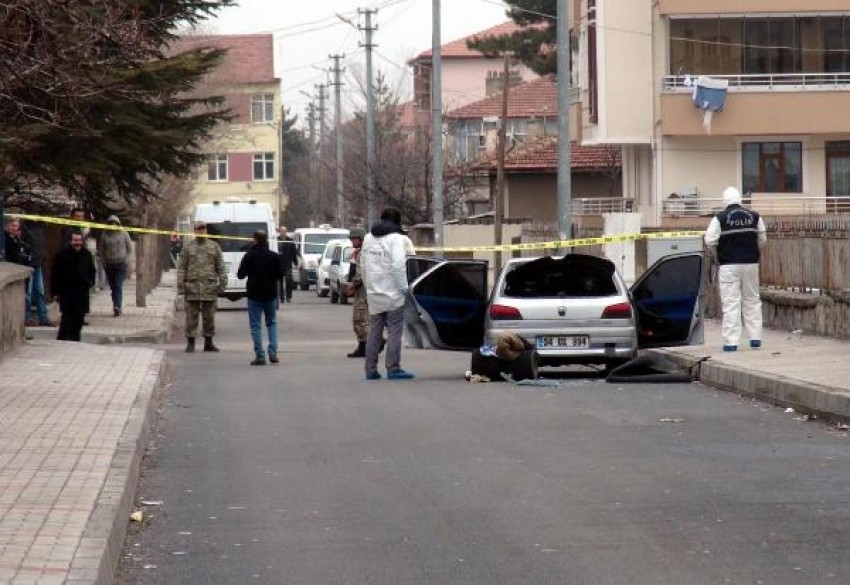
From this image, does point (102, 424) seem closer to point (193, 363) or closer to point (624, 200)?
point (193, 363)

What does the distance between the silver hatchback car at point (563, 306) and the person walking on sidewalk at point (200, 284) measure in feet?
19.6

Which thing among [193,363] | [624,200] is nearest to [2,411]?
[193,363]

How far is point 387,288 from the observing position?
19.5 metres

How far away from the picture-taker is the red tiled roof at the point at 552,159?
6034cm

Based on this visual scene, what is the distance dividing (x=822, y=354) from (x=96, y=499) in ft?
38.2

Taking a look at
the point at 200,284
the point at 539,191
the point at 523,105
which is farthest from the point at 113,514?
the point at 523,105

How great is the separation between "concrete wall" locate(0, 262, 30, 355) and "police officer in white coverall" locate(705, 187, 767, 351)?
819 cm

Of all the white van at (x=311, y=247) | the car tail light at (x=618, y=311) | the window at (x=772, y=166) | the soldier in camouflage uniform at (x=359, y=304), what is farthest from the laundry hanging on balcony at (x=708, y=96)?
the car tail light at (x=618, y=311)

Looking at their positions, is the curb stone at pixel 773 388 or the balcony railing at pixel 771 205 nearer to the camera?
the curb stone at pixel 773 388

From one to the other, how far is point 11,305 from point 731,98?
2912cm

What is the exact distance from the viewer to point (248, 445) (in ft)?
43.0

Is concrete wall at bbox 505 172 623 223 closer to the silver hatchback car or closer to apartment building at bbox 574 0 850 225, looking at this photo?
apartment building at bbox 574 0 850 225

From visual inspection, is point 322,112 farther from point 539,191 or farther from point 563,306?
point 563,306

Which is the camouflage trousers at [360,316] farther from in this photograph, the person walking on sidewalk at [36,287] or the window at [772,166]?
the window at [772,166]
